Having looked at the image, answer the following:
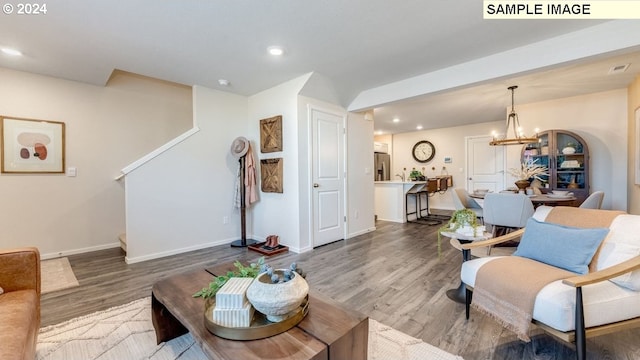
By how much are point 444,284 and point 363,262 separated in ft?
3.15

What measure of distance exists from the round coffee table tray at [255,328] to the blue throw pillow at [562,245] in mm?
1712

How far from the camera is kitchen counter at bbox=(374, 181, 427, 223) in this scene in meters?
5.68

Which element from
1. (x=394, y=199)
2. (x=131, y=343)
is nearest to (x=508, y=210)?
(x=394, y=199)

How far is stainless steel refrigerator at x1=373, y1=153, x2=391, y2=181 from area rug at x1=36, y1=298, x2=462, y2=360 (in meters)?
6.06

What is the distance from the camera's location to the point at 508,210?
130 inches

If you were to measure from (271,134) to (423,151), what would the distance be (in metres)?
5.75

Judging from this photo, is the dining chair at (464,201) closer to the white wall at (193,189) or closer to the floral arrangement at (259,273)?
the white wall at (193,189)

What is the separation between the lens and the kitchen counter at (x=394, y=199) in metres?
5.68

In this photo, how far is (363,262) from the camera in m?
3.26

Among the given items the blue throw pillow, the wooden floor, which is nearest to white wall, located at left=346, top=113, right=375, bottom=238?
the wooden floor

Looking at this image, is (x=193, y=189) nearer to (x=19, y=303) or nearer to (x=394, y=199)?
(x=19, y=303)

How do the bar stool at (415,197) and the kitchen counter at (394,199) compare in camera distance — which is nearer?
the kitchen counter at (394,199)

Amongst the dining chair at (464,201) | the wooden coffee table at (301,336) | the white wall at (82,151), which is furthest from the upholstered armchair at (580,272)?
the white wall at (82,151)

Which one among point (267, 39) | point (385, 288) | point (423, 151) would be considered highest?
point (267, 39)
